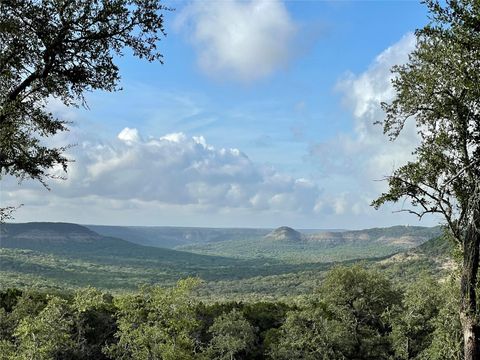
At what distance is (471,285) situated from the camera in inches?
535

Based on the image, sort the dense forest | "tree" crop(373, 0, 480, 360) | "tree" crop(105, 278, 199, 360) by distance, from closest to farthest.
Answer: "tree" crop(373, 0, 480, 360) < "tree" crop(105, 278, 199, 360) < the dense forest

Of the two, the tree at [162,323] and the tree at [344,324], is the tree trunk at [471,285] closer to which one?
the tree at [162,323]

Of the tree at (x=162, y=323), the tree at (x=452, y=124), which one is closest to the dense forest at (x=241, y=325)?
the tree at (x=162, y=323)

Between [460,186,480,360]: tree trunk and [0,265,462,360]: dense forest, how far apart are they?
19.8 m

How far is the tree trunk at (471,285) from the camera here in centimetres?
1316

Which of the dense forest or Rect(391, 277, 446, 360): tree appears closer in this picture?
the dense forest

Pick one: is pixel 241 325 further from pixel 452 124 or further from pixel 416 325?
pixel 452 124

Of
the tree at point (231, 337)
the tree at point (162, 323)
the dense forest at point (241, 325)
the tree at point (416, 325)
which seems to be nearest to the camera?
the tree at point (162, 323)

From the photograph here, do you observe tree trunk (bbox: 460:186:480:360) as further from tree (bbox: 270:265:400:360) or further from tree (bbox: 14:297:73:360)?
tree (bbox: 270:265:400:360)

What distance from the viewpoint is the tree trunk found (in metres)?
13.2

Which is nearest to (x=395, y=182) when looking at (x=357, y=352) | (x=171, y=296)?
(x=171, y=296)

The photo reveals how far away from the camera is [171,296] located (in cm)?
3073

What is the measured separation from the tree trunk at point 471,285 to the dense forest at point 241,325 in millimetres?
19772

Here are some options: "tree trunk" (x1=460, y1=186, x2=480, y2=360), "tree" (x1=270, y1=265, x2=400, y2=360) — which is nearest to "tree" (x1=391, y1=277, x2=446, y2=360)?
"tree" (x1=270, y1=265, x2=400, y2=360)
